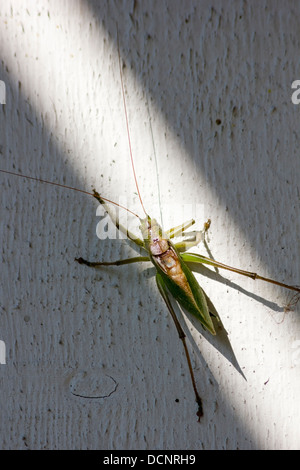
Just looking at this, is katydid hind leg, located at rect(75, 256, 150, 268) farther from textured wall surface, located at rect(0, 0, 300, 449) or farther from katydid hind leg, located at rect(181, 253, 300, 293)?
katydid hind leg, located at rect(181, 253, 300, 293)

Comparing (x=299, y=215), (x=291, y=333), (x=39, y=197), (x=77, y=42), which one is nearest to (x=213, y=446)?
(x=291, y=333)

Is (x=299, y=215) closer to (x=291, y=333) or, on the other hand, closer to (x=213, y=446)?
(x=291, y=333)

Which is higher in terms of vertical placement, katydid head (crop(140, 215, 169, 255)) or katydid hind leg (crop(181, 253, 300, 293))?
katydid head (crop(140, 215, 169, 255))

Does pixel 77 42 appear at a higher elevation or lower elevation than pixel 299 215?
higher

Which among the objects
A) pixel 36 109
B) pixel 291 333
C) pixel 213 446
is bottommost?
pixel 213 446

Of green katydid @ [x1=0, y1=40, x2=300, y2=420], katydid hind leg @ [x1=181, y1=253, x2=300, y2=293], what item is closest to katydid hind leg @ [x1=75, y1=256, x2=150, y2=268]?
green katydid @ [x1=0, y1=40, x2=300, y2=420]
